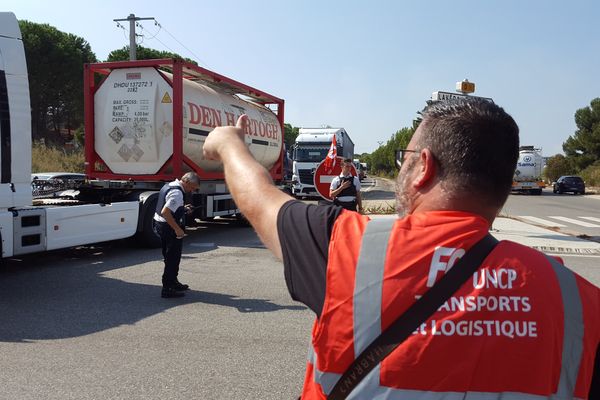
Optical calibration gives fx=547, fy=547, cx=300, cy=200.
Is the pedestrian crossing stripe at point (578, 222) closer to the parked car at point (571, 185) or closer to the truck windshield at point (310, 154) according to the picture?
the truck windshield at point (310, 154)

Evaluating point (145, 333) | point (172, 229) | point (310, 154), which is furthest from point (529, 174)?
point (145, 333)

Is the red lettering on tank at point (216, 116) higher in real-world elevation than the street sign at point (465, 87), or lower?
lower

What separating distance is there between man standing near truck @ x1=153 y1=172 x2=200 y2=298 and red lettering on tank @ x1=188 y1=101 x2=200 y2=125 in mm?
4798

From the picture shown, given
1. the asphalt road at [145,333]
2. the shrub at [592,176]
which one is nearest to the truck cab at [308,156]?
the asphalt road at [145,333]

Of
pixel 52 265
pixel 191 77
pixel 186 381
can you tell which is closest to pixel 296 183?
pixel 191 77

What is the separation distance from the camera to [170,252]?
7059 mm

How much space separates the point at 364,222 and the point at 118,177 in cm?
1142

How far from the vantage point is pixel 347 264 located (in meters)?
1.28

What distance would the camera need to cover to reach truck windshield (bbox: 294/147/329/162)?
26.1 metres

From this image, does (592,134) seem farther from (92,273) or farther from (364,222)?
(364,222)

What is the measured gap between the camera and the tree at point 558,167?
188ft

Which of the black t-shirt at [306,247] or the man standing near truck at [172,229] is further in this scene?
the man standing near truck at [172,229]

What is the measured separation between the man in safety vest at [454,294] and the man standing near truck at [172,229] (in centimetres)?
580

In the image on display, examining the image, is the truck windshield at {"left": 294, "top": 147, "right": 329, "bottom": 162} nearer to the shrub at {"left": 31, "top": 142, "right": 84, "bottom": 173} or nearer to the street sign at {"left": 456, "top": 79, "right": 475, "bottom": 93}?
the shrub at {"left": 31, "top": 142, "right": 84, "bottom": 173}
